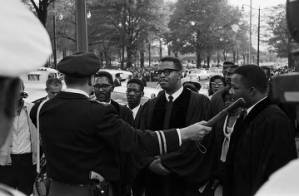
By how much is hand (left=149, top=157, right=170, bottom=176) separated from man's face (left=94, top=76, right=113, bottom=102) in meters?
1.14

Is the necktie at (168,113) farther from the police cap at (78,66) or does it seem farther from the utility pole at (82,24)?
the utility pole at (82,24)

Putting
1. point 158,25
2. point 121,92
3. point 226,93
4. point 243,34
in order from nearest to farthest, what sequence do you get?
point 226,93 < point 121,92 < point 158,25 < point 243,34

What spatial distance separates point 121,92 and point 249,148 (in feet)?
21.8

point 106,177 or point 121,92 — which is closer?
point 106,177

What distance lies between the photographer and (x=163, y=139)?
3.22m

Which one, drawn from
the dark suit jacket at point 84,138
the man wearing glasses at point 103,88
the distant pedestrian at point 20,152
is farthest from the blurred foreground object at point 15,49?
the distant pedestrian at point 20,152

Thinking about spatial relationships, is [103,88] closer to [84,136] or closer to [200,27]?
[84,136]

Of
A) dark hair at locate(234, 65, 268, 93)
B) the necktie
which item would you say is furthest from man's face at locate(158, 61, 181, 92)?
dark hair at locate(234, 65, 268, 93)

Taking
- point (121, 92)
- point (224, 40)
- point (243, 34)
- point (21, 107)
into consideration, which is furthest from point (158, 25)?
point (21, 107)

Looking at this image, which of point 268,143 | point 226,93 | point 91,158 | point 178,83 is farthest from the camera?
point 226,93

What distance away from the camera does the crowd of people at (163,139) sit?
315 centimetres

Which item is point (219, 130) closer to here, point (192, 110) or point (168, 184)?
point (192, 110)

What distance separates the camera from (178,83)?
4.68 metres

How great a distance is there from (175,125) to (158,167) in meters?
0.42
